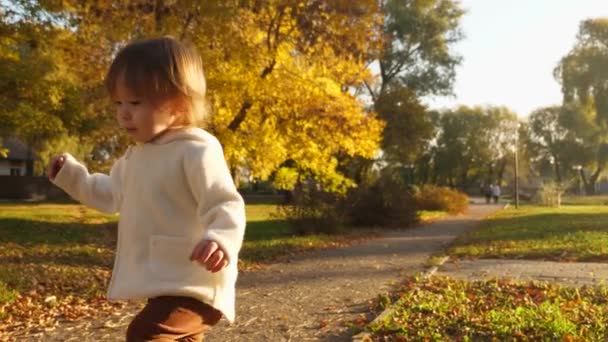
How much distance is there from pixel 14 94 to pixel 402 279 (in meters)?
7.40

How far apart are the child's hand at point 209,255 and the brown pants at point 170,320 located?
0.31 meters

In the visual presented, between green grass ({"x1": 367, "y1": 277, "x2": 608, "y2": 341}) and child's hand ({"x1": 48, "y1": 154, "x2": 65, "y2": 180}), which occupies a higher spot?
child's hand ({"x1": 48, "y1": 154, "x2": 65, "y2": 180})

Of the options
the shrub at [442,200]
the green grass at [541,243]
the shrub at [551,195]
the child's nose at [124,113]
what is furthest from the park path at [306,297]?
the shrub at [551,195]

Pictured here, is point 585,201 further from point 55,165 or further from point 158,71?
point 158,71

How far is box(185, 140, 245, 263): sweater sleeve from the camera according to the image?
2.27 metres

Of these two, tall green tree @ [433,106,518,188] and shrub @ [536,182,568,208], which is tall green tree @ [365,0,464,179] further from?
tall green tree @ [433,106,518,188]

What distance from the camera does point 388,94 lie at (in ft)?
112

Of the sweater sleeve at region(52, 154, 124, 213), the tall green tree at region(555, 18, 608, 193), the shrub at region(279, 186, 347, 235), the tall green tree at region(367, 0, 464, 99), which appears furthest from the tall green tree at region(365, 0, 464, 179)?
the sweater sleeve at region(52, 154, 124, 213)

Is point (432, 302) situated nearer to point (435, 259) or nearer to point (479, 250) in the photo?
point (435, 259)

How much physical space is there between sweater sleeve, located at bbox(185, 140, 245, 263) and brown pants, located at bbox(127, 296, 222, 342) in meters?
0.27

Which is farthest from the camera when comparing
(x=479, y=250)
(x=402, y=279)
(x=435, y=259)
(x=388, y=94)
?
(x=388, y=94)

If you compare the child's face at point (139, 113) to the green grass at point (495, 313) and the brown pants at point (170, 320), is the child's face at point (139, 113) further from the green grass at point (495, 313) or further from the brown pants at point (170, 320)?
the green grass at point (495, 313)

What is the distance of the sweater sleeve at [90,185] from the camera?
2830 millimetres

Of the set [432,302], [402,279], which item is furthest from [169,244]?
[402,279]
